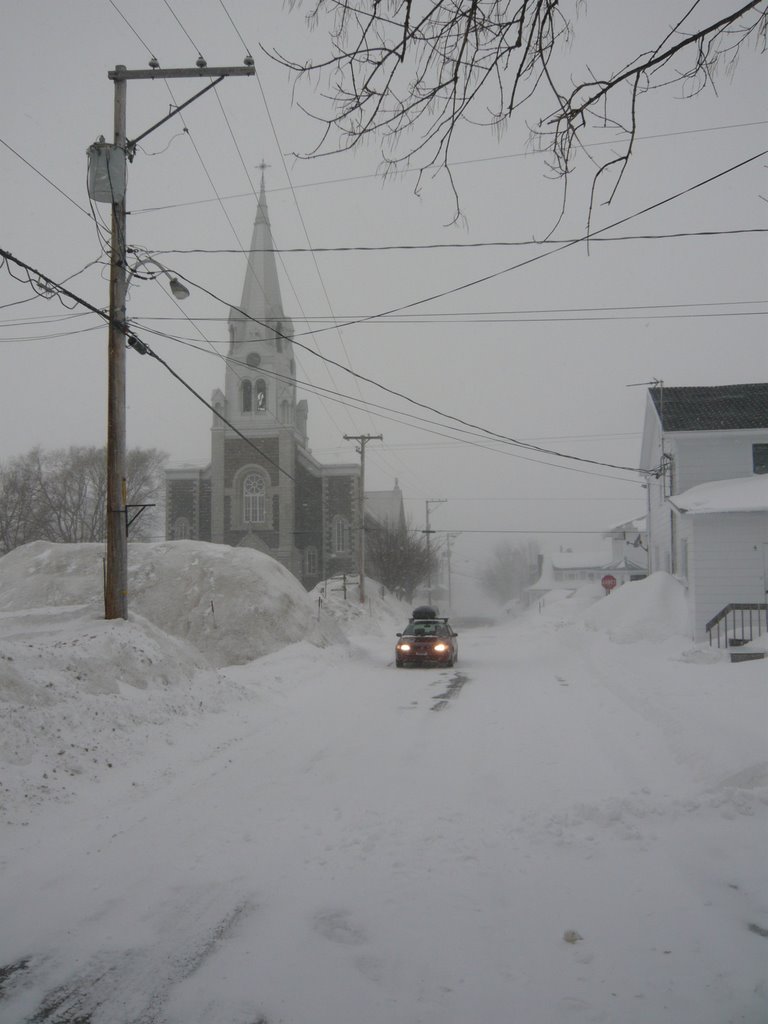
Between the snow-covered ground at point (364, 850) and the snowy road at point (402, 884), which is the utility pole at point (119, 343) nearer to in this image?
the snow-covered ground at point (364, 850)

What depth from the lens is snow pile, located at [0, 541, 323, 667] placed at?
816 inches

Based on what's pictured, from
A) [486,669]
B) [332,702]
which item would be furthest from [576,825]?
[486,669]

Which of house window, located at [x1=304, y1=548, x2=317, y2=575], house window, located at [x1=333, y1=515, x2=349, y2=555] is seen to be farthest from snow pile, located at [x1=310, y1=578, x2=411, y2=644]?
house window, located at [x1=304, y1=548, x2=317, y2=575]

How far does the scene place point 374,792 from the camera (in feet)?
25.2

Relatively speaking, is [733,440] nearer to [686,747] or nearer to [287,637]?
[287,637]

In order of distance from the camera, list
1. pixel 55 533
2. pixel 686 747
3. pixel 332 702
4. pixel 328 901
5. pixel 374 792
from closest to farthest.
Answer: pixel 328 901 → pixel 374 792 → pixel 686 747 → pixel 332 702 → pixel 55 533

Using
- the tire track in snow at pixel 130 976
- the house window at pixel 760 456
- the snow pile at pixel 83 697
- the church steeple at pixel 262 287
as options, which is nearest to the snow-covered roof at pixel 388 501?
the church steeple at pixel 262 287

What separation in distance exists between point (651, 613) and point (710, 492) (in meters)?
4.15

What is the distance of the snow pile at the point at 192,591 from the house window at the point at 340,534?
33.5m

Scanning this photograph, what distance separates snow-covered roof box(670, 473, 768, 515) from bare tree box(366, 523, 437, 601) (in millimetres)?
30492

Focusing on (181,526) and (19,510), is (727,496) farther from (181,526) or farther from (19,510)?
(19,510)

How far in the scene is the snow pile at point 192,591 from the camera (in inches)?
816

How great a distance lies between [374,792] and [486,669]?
14746 mm

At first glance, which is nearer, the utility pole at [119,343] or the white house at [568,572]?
the utility pole at [119,343]
